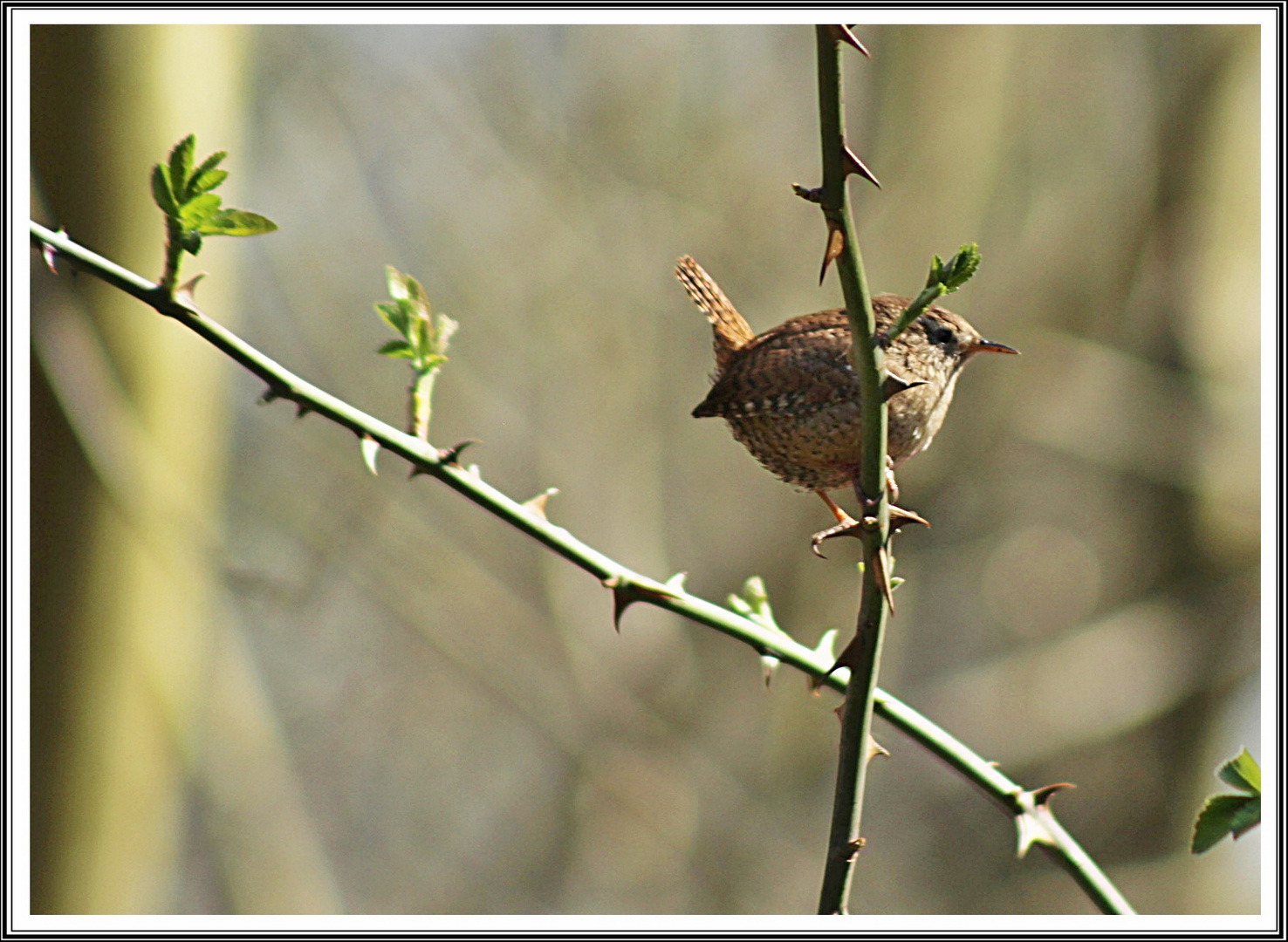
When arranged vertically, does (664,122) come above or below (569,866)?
above

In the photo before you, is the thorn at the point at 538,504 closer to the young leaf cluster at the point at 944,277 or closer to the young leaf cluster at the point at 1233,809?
the young leaf cluster at the point at 944,277

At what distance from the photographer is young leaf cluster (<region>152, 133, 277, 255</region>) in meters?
1.07

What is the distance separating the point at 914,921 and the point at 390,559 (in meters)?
5.28

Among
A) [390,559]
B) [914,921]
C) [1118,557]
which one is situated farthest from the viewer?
[1118,557]

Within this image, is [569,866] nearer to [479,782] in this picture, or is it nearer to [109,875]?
[479,782]

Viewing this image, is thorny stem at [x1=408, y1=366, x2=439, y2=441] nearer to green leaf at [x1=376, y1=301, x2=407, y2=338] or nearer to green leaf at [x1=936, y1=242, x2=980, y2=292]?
green leaf at [x1=376, y1=301, x2=407, y2=338]

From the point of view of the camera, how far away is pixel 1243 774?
3.08ft

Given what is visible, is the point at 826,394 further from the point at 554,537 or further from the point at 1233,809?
the point at 1233,809

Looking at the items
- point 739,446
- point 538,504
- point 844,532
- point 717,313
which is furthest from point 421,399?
point 739,446

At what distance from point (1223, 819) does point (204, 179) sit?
43.5 inches

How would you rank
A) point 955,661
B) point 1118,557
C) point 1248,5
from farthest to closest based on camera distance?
point 955,661
point 1118,557
point 1248,5

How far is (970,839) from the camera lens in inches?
295

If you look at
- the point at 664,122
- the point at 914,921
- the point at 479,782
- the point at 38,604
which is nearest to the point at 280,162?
the point at 664,122

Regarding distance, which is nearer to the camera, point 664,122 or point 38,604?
point 38,604
